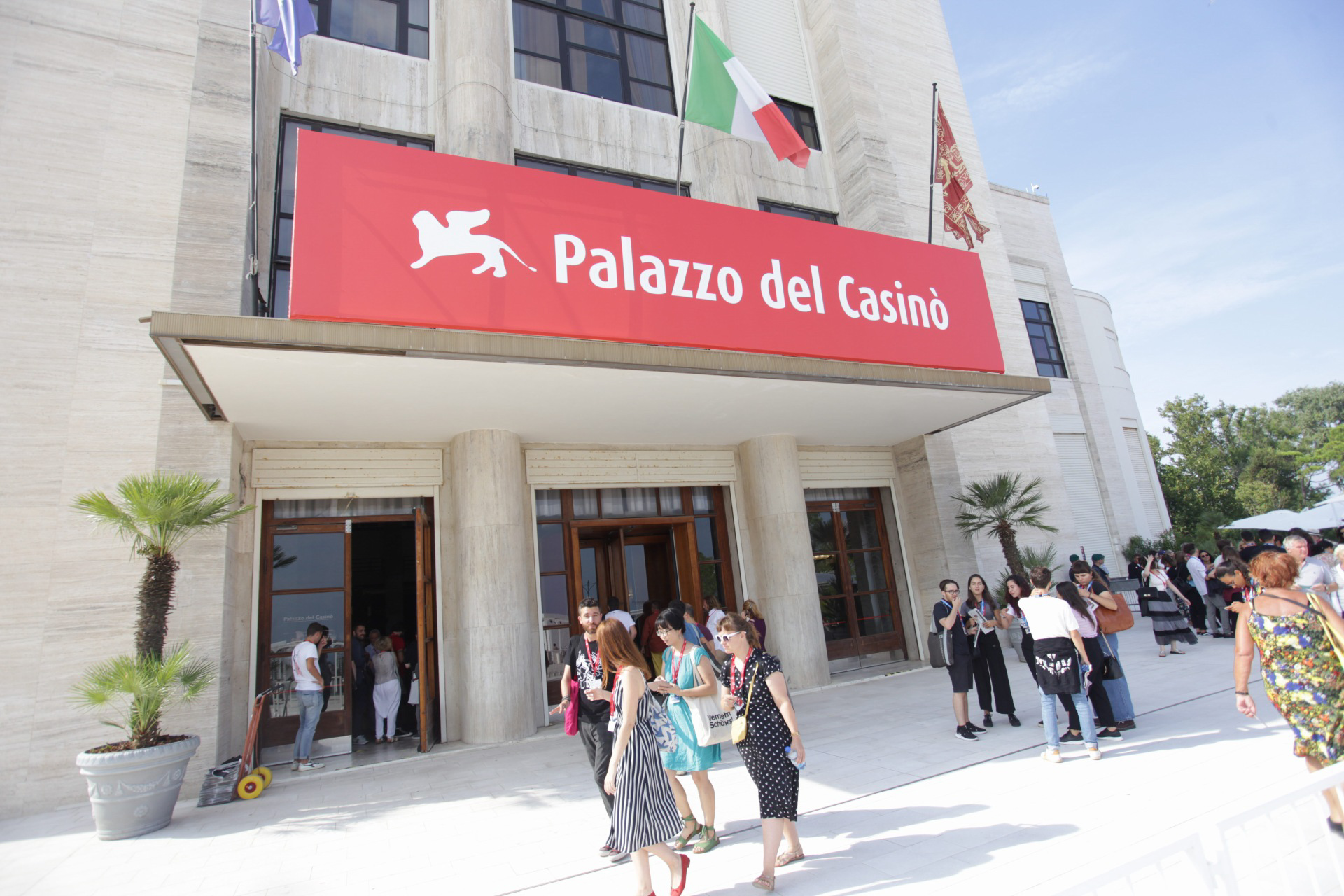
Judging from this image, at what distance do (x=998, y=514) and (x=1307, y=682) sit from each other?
922 centimetres

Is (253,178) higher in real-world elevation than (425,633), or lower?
higher

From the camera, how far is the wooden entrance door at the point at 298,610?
8570mm

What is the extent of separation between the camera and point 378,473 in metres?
9.39

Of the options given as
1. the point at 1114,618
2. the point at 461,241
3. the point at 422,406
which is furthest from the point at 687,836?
the point at 461,241

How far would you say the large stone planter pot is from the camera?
564cm

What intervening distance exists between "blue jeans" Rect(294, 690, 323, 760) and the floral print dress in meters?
8.78

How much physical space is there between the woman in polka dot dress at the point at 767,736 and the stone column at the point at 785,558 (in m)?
6.75

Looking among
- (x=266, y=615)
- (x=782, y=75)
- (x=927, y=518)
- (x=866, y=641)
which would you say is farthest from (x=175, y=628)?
(x=782, y=75)

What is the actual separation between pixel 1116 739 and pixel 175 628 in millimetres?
9442

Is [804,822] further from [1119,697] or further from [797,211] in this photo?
[797,211]

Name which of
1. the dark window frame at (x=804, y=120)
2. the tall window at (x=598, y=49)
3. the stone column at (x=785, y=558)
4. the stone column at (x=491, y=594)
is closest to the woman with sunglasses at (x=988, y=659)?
the stone column at (x=785, y=558)

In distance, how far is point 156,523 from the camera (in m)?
6.47

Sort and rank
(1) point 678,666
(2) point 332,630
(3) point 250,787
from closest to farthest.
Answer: (1) point 678,666
(3) point 250,787
(2) point 332,630

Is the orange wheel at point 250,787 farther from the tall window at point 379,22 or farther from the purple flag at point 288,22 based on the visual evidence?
the tall window at point 379,22
